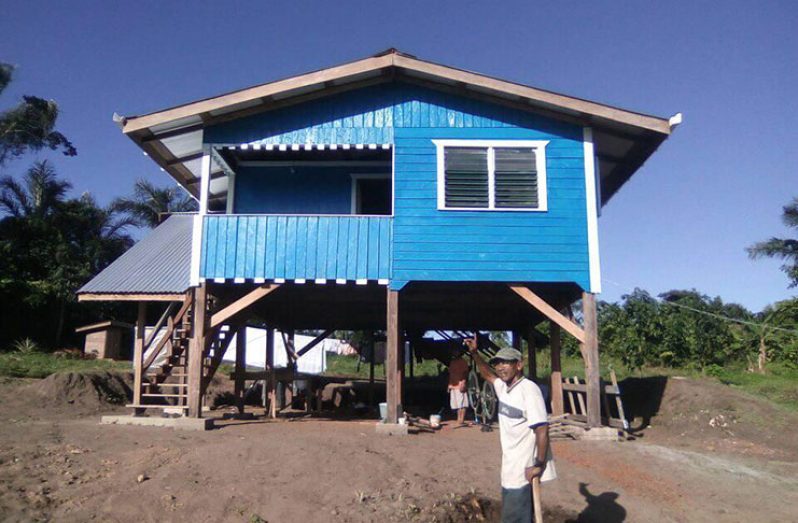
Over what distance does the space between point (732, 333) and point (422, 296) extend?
1852 centimetres

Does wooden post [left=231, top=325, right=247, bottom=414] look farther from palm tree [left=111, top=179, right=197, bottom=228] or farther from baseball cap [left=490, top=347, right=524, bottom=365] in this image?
palm tree [left=111, top=179, right=197, bottom=228]

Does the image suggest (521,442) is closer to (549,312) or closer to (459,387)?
(549,312)

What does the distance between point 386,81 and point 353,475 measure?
7.62 m

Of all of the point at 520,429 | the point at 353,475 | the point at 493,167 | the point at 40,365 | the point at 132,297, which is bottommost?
the point at 353,475

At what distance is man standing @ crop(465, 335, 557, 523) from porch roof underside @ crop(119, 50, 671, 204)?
789cm

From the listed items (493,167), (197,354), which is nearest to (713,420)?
(493,167)

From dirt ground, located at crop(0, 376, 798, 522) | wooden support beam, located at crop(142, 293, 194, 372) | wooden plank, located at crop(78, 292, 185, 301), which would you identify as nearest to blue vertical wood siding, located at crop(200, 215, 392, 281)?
wooden support beam, located at crop(142, 293, 194, 372)

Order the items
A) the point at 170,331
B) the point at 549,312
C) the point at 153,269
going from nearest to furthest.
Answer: the point at 549,312, the point at 170,331, the point at 153,269

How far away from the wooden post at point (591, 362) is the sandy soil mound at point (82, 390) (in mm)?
11292

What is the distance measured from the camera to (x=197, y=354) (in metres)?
12.0

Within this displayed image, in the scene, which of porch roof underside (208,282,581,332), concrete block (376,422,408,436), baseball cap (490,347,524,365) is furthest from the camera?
porch roof underside (208,282,581,332)

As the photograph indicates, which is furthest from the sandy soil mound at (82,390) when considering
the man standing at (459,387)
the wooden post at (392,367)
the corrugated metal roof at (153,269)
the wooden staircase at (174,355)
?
the man standing at (459,387)

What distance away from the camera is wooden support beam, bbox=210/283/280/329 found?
12.0m

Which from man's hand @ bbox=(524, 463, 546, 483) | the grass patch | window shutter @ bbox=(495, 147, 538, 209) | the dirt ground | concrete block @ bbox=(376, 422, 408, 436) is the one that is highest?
window shutter @ bbox=(495, 147, 538, 209)
